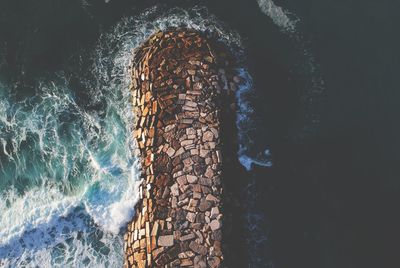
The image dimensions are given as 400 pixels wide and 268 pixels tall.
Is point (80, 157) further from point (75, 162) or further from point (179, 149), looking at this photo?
point (179, 149)

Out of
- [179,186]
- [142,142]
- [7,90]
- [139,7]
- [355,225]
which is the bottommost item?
[355,225]

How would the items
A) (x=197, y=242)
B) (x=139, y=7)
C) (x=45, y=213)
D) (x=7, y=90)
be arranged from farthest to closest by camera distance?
(x=139, y=7), (x=7, y=90), (x=45, y=213), (x=197, y=242)

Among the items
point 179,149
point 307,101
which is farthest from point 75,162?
point 307,101

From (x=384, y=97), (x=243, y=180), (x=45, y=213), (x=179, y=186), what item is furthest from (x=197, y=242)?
(x=384, y=97)

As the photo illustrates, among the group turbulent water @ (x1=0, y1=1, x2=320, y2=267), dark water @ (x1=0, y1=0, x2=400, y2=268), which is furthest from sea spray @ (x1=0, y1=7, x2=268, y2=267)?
dark water @ (x1=0, y1=0, x2=400, y2=268)

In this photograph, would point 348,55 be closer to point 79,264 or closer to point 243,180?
point 243,180

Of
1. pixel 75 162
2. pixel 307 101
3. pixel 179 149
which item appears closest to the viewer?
pixel 179 149
